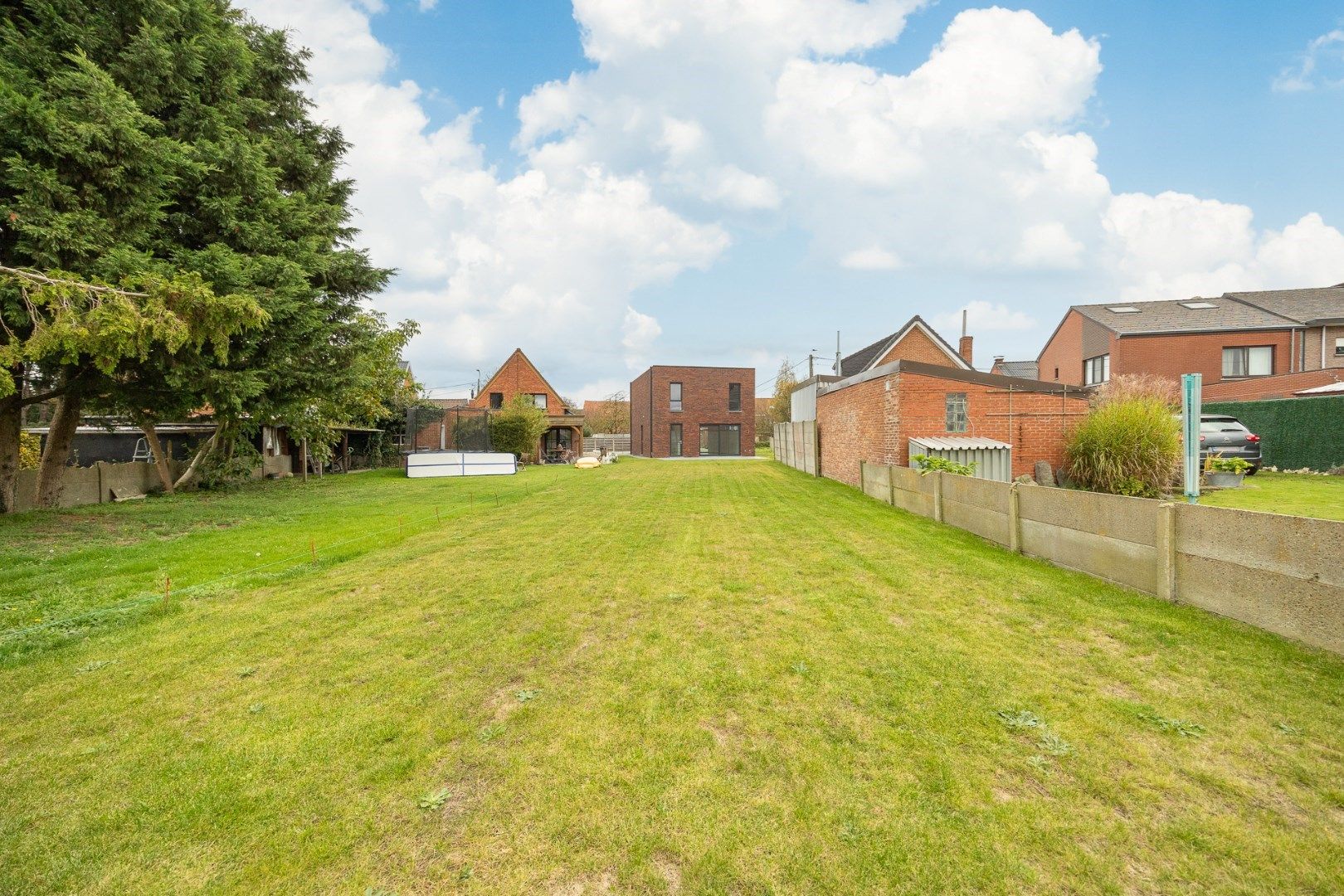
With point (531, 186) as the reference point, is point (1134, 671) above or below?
below

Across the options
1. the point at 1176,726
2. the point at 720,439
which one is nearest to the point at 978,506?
the point at 1176,726

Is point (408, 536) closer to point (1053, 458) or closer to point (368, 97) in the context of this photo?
point (368, 97)

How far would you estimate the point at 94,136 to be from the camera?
8883 millimetres

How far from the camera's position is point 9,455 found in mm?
11430

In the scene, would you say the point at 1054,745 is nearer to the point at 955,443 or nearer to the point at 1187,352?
the point at 955,443

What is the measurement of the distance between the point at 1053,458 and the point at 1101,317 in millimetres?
19827

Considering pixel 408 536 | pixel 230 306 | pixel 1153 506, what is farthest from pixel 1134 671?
pixel 230 306

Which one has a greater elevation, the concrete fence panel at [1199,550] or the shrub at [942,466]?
the shrub at [942,466]

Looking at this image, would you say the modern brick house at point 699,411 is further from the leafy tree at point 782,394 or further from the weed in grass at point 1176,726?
the weed in grass at point 1176,726

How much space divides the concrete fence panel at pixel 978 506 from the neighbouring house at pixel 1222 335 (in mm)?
22055

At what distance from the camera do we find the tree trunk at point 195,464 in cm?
1662

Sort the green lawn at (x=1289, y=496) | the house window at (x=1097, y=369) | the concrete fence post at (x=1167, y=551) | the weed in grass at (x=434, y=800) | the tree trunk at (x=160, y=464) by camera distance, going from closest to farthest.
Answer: the weed in grass at (x=434, y=800)
the concrete fence post at (x=1167, y=551)
the green lawn at (x=1289, y=496)
the tree trunk at (x=160, y=464)
the house window at (x=1097, y=369)

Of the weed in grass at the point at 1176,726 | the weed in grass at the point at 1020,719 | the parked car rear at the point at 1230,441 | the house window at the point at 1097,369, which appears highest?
the house window at the point at 1097,369

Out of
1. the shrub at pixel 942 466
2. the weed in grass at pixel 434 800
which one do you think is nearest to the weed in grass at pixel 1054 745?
the weed in grass at pixel 434 800
